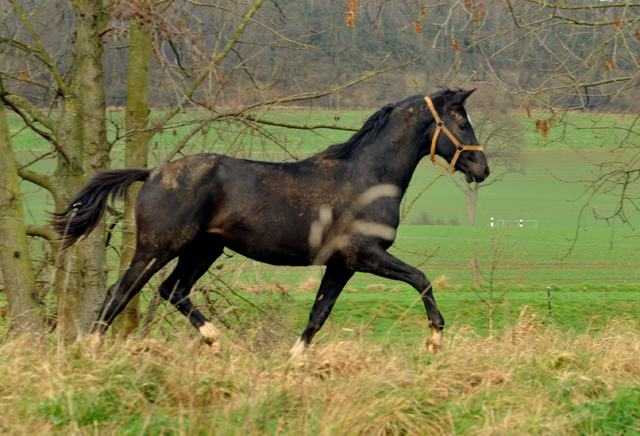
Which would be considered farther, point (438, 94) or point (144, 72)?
point (144, 72)

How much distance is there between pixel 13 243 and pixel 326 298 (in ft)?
10.7

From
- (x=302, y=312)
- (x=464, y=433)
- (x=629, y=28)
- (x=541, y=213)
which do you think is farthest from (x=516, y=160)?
(x=464, y=433)

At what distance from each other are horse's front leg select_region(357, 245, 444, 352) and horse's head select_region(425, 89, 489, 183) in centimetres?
102

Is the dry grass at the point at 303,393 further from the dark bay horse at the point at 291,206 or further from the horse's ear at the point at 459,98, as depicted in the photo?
the horse's ear at the point at 459,98

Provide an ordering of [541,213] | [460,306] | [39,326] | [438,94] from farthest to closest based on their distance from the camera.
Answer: [541,213], [460,306], [39,326], [438,94]

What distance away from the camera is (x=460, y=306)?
15.2 metres

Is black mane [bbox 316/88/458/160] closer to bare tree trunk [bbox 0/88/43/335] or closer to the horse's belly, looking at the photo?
the horse's belly

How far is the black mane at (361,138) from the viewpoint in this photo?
5734 millimetres

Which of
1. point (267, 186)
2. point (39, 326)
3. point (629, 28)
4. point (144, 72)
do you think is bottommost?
point (39, 326)

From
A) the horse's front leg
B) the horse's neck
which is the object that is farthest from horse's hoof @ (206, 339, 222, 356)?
the horse's neck

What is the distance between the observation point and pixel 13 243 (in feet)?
21.7

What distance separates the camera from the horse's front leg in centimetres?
527

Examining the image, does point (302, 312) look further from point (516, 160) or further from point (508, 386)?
point (516, 160)

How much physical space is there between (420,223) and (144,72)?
35.8m
